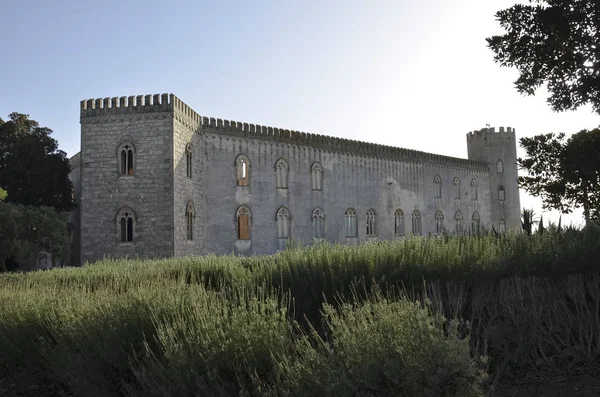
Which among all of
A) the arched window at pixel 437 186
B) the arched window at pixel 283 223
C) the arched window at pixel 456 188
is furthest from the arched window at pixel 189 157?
the arched window at pixel 456 188

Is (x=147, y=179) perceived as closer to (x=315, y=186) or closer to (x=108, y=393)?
(x=315, y=186)

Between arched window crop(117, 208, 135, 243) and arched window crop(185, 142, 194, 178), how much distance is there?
112 inches

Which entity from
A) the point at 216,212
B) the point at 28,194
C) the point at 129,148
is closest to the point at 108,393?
the point at 129,148

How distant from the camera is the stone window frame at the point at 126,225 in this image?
19.9 meters

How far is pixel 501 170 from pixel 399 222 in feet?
42.5

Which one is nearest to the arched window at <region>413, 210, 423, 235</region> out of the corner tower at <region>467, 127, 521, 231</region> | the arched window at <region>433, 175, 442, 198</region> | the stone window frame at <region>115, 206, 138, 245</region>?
the arched window at <region>433, 175, 442, 198</region>

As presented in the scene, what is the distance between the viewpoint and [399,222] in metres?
32.7

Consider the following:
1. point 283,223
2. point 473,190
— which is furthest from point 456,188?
point 283,223

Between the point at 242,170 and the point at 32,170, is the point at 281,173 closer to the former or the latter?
the point at 242,170

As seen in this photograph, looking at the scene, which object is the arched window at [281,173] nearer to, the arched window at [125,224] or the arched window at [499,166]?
the arched window at [125,224]

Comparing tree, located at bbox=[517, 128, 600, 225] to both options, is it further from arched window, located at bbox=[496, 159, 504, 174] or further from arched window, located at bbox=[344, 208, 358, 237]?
arched window, located at bbox=[496, 159, 504, 174]

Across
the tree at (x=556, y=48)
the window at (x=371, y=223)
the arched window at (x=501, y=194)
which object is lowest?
the window at (x=371, y=223)

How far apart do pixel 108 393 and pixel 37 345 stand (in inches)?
85.3

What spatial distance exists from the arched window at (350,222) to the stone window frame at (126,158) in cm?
1258
